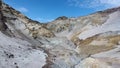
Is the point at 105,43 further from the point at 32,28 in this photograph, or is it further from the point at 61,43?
the point at 32,28

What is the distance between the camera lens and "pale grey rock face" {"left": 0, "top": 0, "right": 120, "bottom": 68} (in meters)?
30.4

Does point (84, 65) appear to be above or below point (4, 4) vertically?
below

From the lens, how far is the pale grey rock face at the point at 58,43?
3041cm

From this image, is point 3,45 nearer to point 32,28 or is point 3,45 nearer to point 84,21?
point 32,28

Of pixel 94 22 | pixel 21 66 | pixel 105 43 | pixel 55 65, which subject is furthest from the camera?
pixel 94 22

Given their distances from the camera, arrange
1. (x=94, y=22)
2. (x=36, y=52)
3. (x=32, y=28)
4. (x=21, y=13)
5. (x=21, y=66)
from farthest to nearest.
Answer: (x=94, y=22) < (x=21, y=13) < (x=32, y=28) < (x=36, y=52) < (x=21, y=66)

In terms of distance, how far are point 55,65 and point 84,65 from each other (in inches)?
137

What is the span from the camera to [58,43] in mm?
49219

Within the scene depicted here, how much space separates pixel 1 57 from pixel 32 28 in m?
26.1

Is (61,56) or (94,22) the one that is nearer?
(61,56)

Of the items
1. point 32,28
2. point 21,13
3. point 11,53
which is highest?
point 21,13

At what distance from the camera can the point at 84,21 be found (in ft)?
241

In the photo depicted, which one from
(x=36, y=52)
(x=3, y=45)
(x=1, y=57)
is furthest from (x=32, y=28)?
(x=1, y=57)

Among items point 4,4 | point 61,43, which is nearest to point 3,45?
point 61,43
